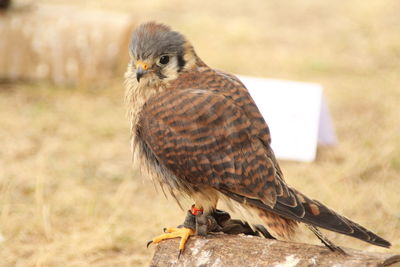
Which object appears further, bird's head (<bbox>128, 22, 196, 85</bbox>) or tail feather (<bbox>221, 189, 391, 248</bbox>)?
bird's head (<bbox>128, 22, 196, 85</bbox>)

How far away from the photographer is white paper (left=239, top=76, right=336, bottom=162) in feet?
17.7

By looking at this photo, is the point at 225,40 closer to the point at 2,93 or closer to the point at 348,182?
the point at 2,93

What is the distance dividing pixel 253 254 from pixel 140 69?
107 cm

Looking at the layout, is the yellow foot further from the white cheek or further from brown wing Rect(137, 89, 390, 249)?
the white cheek

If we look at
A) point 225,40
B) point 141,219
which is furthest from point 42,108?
point 225,40

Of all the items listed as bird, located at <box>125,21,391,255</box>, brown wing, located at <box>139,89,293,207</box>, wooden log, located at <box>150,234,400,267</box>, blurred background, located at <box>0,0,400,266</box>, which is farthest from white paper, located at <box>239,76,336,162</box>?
wooden log, located at <box>150,234,400,267</box>

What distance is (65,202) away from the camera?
4703mm

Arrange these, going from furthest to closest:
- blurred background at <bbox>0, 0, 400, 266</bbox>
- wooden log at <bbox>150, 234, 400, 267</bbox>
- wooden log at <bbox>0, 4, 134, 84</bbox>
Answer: wooden log at <bbox>0, 4, 134, 84</bbox>
blurred background at <bbox>0, 0, 400, 266</bbox>
wooden log at <bbox>150, 234, 400, 267</bbox>

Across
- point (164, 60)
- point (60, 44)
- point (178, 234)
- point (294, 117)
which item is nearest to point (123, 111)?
point (60, 44)

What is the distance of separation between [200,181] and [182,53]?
71 centimetres

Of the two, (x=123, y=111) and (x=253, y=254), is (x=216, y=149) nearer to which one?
(x=253, y=254)

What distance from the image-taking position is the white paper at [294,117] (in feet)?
17.7

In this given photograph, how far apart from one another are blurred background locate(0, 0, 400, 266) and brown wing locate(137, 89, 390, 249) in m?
1.38

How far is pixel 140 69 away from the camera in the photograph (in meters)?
3.03
